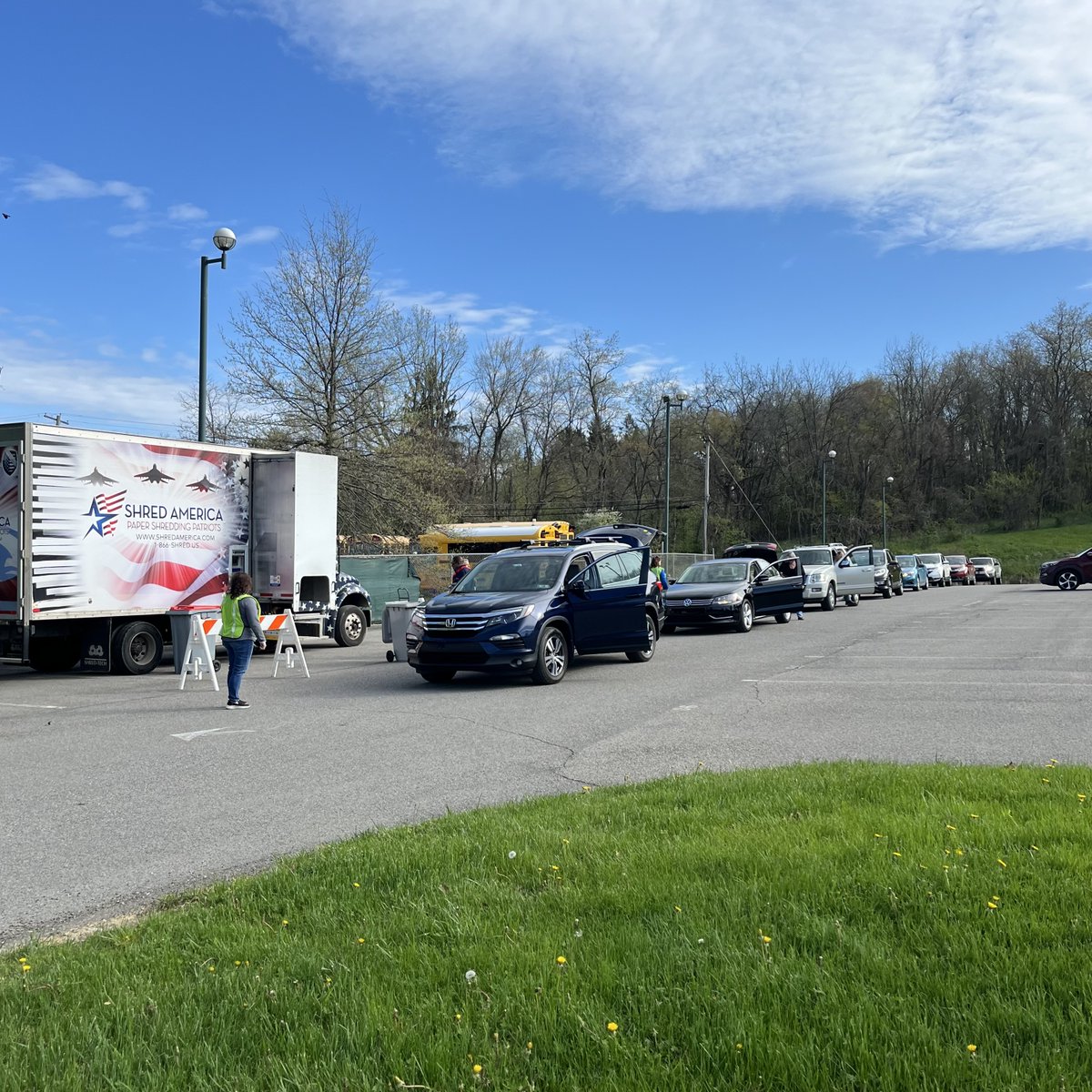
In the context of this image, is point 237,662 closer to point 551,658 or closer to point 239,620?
point 239,620

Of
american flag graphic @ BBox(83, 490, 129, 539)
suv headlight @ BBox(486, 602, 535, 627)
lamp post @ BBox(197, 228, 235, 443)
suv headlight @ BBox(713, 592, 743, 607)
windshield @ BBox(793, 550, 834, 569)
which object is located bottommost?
suv headlight @ BBox(713, 592, 743, 607)

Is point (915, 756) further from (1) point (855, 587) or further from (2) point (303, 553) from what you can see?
(1) point (855, 587)

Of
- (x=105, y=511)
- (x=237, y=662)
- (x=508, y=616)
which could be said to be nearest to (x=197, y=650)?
(x=237, y=662)

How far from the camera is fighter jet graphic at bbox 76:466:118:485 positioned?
15953mm

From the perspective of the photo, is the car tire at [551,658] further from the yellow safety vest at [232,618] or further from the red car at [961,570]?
the red car at [961,570]

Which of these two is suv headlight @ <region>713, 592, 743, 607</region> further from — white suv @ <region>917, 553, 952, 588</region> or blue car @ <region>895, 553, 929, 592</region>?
white suv @ <region>917, 553, 952, 588</region>

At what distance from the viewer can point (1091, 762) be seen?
26.0 ft

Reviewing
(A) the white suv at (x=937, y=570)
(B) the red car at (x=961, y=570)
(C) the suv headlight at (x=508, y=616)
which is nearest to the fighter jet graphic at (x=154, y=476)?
(C) the suv headlight at (x=508, y=616)

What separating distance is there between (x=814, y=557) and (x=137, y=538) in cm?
2405

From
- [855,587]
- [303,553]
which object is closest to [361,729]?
[303,553]

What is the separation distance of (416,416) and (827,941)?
3536 centimetres

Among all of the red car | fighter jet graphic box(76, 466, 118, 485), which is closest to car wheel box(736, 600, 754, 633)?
fighter jet graphic box(76, 466, 118, 485)

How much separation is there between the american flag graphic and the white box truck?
0.02 m

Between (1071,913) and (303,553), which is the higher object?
(303,553)
